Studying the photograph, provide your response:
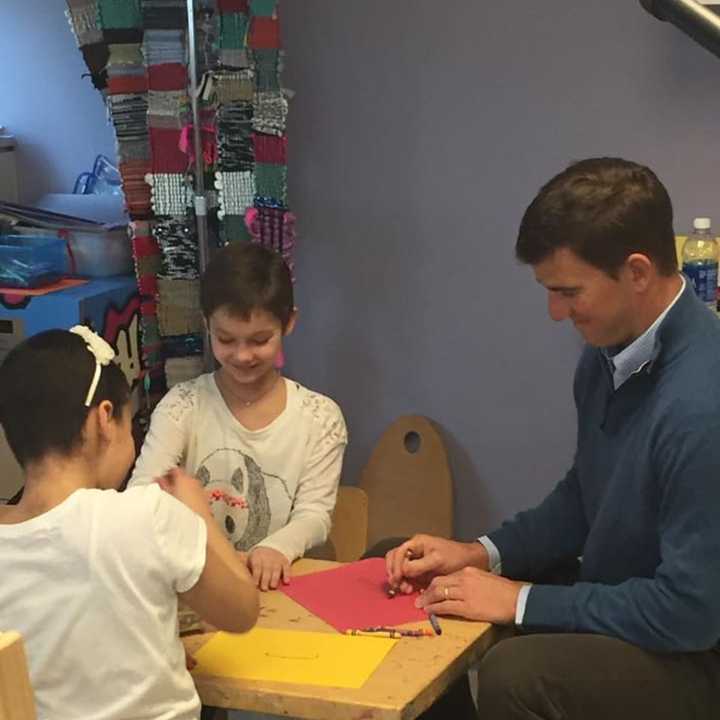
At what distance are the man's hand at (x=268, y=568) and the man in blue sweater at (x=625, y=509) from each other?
0.16 m

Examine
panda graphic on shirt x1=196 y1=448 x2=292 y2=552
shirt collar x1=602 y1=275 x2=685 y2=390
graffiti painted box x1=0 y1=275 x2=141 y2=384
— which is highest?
shirt collar x1=602 y1=275 x2=685 y2=390

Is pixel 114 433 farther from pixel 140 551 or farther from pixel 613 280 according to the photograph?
pixel 613 280

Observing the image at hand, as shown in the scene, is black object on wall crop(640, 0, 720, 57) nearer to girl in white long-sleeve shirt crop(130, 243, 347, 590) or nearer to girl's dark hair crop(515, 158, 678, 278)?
girl's dark hair crop(515, 158, 678, 278)

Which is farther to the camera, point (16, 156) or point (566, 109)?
point (16, 156)

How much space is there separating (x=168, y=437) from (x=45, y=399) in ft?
2.41

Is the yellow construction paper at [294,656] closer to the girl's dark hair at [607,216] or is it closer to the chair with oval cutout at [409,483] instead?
the girl's dark hair at [607,216]

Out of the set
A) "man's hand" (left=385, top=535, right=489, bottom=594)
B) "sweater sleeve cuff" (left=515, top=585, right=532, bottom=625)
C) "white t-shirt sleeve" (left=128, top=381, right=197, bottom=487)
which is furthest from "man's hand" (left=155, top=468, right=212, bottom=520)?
"white t-shirt sleeve" (left=128, top=381, right=197, bottom=487)

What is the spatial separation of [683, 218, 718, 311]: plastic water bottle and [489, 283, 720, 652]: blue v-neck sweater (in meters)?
0.77

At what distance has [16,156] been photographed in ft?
10.7

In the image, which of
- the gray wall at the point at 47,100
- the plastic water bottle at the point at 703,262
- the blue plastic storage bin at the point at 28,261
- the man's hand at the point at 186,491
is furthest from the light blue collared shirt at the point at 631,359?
the gray wall at the point at 47,100

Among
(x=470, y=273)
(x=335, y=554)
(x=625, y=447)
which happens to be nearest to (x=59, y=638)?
(x=625, y=447)

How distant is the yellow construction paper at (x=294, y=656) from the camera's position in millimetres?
1460

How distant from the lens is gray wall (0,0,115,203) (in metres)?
3.15

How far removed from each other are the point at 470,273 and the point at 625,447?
1265 millimetres
